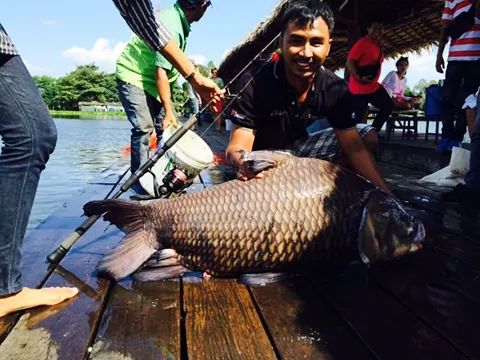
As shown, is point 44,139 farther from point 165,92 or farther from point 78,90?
point 78,90

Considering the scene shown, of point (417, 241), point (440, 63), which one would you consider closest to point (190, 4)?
point (417, 241)

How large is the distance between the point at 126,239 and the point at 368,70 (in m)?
5.72

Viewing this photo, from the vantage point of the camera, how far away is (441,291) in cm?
197

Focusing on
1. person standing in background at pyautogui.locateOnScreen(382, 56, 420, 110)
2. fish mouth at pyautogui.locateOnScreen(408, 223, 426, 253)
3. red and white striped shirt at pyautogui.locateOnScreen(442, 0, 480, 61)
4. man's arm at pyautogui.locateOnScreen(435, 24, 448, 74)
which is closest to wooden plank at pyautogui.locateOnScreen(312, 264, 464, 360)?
fish mouth at pyautogui.locateOnScreen(408, 223, 426, 253)

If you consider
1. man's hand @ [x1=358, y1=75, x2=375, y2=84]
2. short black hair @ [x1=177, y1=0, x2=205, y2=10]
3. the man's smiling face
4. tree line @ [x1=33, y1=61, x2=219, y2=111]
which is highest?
short black hair @ [x1=177, y1=0, x2=205, y2=10]

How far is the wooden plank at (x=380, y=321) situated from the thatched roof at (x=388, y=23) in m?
6.73

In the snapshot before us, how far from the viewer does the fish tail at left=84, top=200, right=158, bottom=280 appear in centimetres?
215

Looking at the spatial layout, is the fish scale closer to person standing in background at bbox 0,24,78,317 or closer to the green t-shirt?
person standing in background at bbox 0,24,78,317

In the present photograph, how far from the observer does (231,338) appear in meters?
1.57

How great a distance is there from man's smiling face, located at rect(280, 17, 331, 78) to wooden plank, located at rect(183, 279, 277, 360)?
145cm

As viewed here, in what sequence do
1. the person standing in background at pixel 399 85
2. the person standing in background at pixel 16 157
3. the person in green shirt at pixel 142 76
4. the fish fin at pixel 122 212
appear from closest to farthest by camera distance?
the person standing in background at pixel 16 157 → the fish fin at pixel 122 212 → the person in green shirt at pixel 142 76 → the person standing in background at pixel 399 85

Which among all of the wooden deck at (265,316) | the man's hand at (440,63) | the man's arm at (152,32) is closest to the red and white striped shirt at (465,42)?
the man's hand at (440,63)

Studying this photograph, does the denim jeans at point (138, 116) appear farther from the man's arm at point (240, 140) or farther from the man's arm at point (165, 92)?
the man's arm at point (240, 140)

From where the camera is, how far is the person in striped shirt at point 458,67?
5031mm
